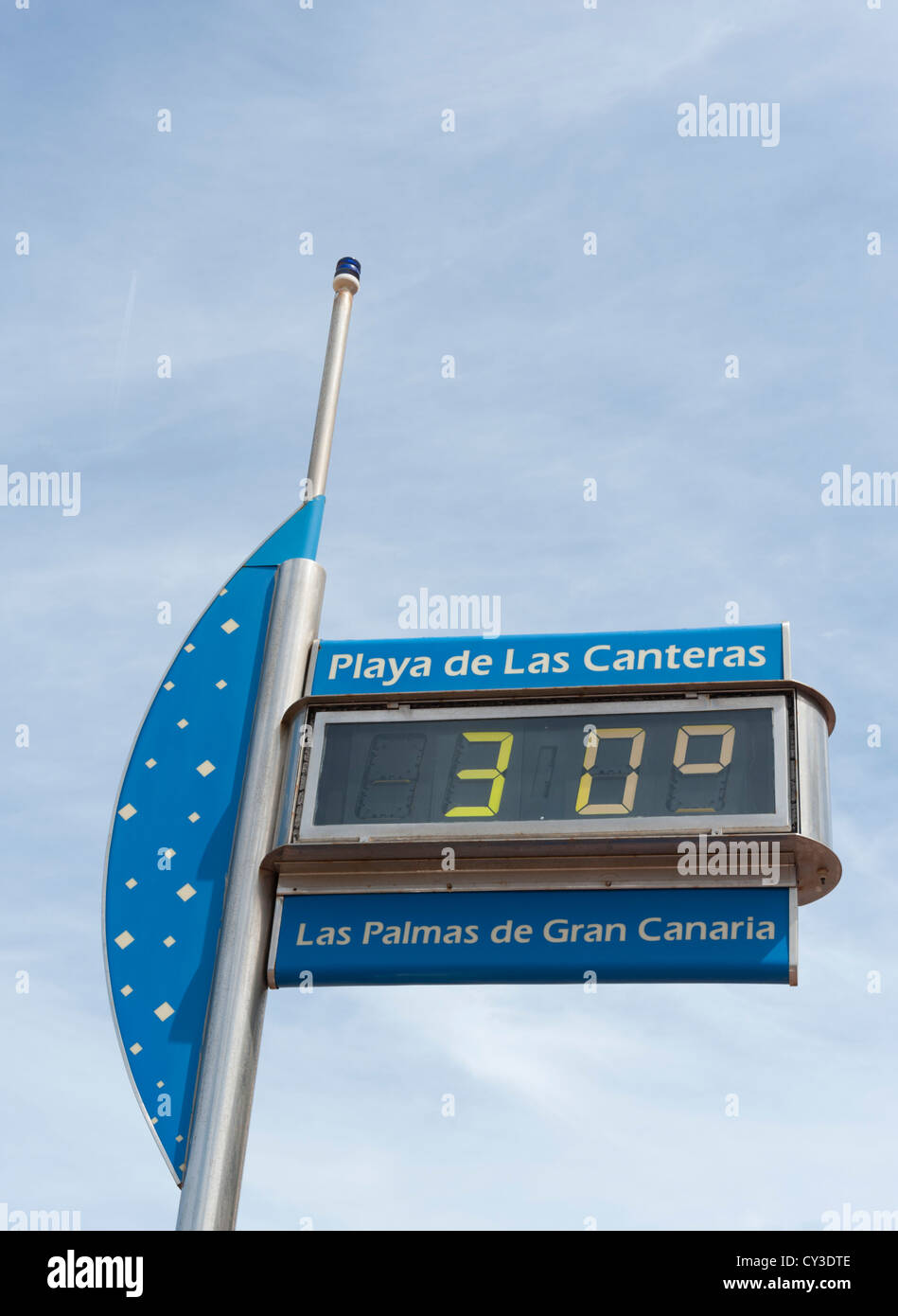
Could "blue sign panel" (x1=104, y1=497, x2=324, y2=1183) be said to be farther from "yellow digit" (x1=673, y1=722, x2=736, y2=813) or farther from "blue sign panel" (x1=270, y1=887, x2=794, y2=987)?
"yellow digit" (x1=673, y1=722, x2=736, y2=813)

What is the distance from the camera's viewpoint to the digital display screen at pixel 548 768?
9.18m

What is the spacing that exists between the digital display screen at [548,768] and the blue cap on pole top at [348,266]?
4105 millimetres

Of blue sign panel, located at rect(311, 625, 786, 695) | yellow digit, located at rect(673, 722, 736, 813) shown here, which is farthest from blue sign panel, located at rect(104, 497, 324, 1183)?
yellow digit, located at rect(673, 722, 736, 813)

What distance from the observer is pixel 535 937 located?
9.16 m

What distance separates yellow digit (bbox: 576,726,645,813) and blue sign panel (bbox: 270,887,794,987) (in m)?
0.48

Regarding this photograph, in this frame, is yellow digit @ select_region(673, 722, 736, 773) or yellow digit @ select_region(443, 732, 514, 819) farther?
yellow digit @ select_region(443, 732, 514, 819)

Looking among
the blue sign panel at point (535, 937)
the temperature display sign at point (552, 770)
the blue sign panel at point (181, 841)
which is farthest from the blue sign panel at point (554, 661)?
the blue sign panel at point (535, 937)

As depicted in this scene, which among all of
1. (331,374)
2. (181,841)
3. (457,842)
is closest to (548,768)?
(457,842)

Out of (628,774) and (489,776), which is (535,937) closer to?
(489,776)

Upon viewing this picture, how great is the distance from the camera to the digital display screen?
30.1ft

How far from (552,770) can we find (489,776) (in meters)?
0.37
